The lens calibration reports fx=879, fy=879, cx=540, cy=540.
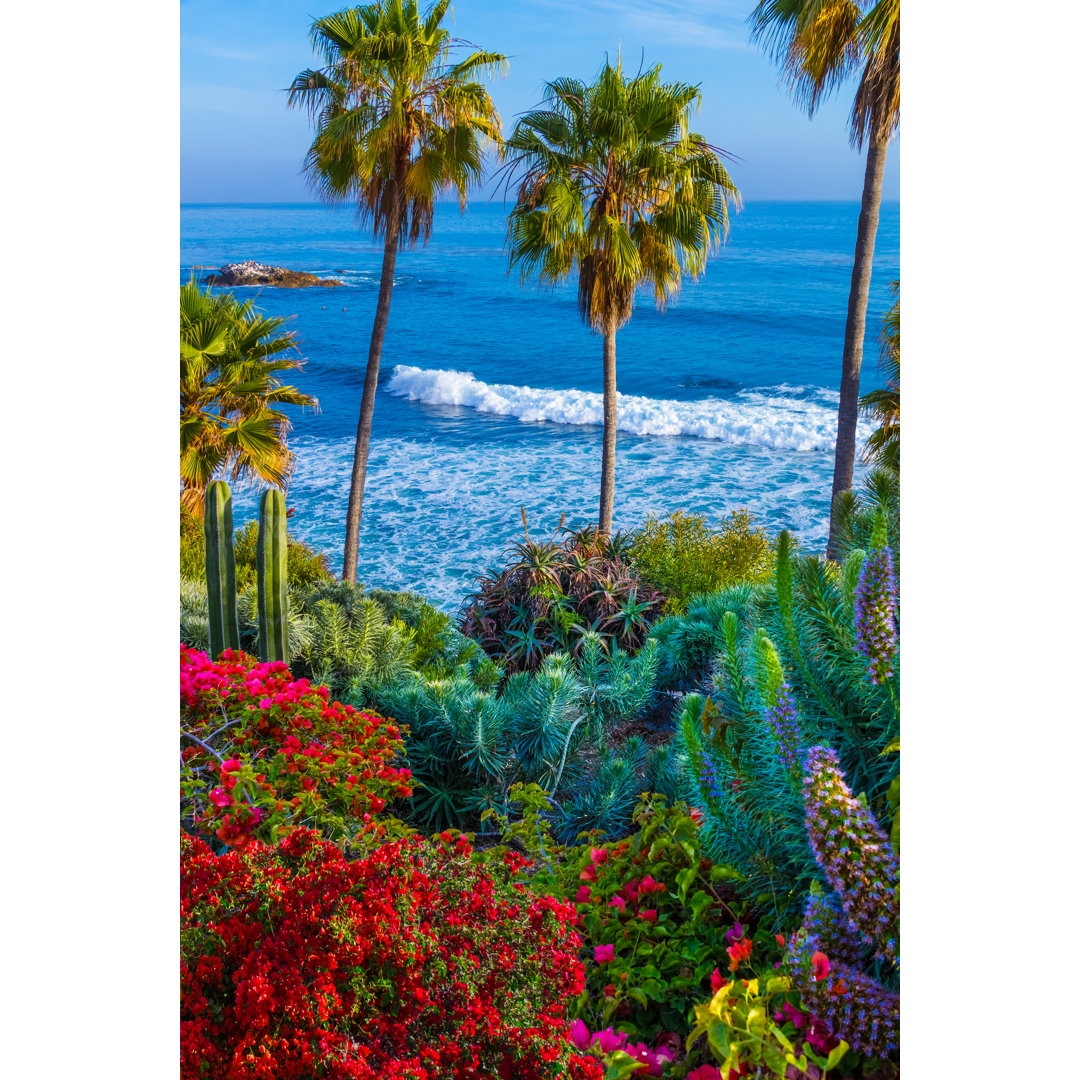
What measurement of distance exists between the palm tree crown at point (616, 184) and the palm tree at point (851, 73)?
52.3 inches

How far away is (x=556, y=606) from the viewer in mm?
6137

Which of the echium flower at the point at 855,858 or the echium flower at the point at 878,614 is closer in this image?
the echium flower at the point at 855,858

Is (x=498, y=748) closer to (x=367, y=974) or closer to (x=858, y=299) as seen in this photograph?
(x=367, y=974)

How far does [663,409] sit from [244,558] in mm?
14427

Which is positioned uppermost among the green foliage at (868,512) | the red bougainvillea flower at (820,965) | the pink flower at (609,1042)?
the green foliage at (868,512)

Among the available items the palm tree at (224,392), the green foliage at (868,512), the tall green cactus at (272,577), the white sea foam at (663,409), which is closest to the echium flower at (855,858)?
the green foliage at (868,512)

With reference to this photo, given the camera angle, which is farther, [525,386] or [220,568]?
[525,386]

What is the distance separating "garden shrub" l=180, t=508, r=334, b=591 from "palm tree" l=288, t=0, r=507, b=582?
299 centimetres

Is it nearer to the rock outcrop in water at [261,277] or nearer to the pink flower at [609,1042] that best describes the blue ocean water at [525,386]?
the rock outcrop in water at [261,277]

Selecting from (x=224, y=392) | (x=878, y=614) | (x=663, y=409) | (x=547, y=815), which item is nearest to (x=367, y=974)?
(x=878, y=614)

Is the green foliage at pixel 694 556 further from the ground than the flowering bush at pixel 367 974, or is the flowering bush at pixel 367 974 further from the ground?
the flowering bush at pixel 367 974

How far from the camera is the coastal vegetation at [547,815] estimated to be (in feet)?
4.88

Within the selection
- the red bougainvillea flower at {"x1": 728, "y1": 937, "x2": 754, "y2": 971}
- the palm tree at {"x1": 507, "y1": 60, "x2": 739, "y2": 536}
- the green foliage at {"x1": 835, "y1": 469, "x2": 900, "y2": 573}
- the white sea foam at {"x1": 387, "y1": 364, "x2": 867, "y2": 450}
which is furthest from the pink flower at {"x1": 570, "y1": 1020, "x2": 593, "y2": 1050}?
the white sea foam at {"x1": 387, "y1": 364, "x2": 867, "y2": 450}
